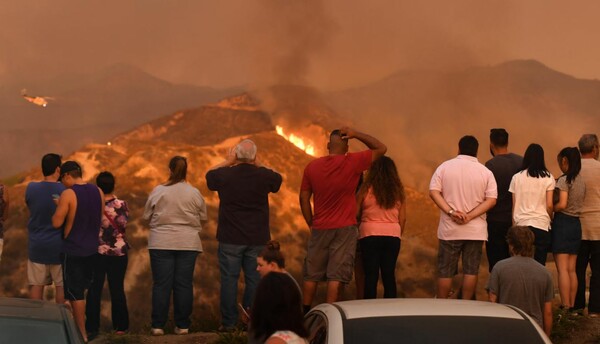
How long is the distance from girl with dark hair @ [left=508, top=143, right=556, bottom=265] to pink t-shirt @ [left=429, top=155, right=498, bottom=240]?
0.33m

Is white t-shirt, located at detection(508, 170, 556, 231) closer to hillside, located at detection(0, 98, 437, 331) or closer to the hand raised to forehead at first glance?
the hand raised to forehead

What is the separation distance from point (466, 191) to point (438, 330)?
4.41 meters

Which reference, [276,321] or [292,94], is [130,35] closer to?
[292,94]

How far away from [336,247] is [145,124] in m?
41.4

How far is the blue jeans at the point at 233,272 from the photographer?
10.3 meters

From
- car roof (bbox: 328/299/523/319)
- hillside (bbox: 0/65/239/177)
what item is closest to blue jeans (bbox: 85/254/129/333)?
car roof (bbox: 328/299/523/319)

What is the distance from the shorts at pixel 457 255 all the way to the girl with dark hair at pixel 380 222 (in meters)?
0.46

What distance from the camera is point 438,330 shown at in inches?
221

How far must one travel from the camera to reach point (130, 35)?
46750 millimetres

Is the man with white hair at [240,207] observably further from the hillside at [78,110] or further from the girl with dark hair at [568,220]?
the hillside at [78,110]

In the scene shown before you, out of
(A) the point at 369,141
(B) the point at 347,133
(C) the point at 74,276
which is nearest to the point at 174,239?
(C) the point at 74,276

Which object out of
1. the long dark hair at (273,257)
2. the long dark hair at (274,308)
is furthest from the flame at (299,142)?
the long dark hair at (274,308)

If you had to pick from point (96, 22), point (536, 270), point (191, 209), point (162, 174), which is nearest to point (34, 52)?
point (96, 22)

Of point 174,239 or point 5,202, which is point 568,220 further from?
point 5,202
